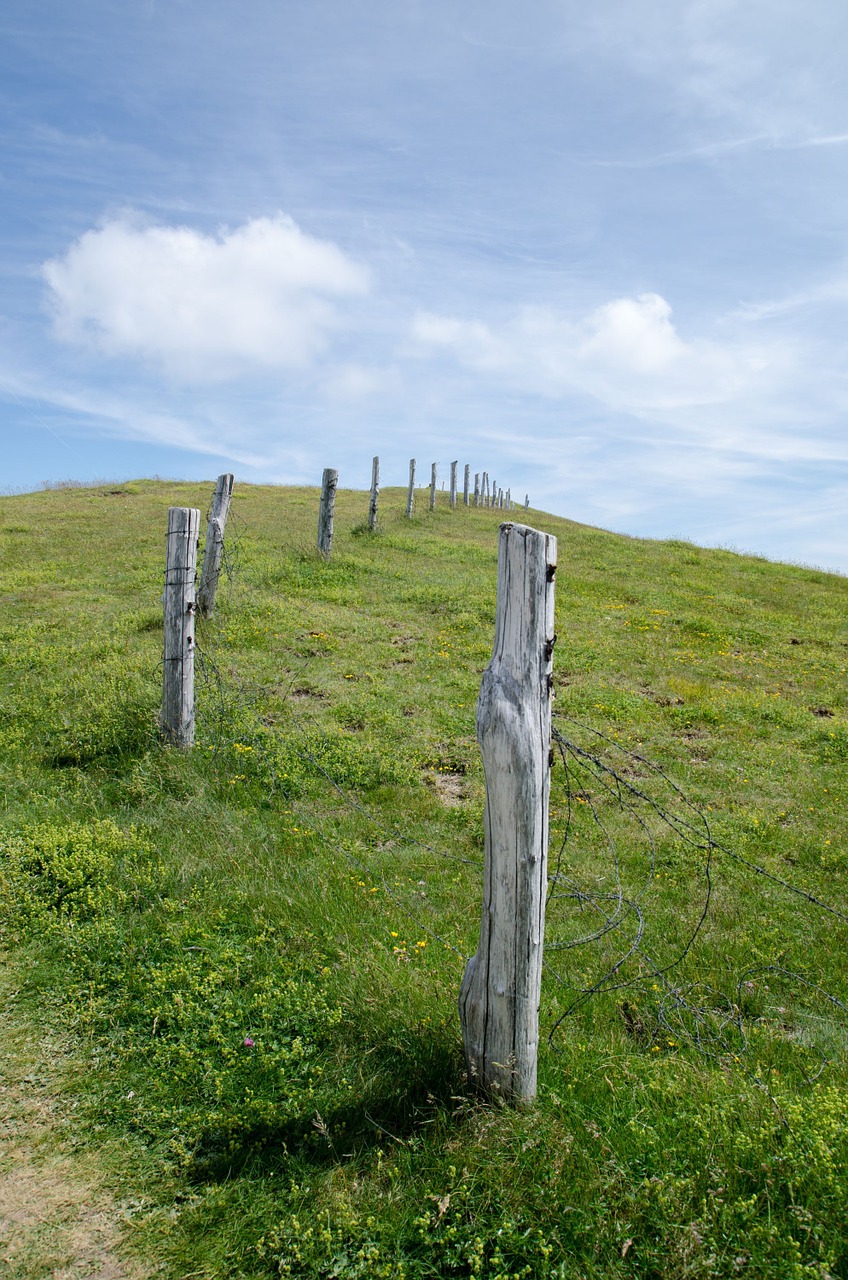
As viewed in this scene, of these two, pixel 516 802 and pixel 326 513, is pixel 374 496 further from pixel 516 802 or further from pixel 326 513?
pixel 516 802

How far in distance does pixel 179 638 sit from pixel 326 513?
11.7 m

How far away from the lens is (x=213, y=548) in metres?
13.2

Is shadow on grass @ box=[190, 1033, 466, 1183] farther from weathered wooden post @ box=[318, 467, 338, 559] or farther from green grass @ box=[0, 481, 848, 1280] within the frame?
weathered wooden post @ box=[318, 467, 338, 559]

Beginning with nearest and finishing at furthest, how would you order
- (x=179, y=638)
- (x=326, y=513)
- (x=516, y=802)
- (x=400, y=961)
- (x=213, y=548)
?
(x=516, y=802), (x=400, y=961), (x=179, y=638), (x=213, y=548), (x=326, y=513)

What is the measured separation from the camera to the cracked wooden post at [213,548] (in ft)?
43.2

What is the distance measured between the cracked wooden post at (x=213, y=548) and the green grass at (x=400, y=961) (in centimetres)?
73

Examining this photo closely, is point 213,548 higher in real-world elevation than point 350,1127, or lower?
higher

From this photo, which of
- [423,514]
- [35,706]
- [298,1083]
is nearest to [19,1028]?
[298,1083]

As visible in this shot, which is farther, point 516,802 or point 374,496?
point 374,496

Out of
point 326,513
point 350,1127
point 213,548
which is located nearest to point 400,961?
point 350,1127

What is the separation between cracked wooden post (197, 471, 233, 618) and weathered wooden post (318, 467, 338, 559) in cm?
559

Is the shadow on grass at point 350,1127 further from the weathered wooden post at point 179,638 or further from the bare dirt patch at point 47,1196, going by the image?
the weathered wooden post at point 179,638

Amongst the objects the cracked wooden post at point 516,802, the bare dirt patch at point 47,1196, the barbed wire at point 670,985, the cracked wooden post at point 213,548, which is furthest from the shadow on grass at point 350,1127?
the cracked wooden post at point 213,548

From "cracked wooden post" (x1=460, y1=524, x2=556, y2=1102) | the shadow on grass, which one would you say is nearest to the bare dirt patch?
the shadow on grass
